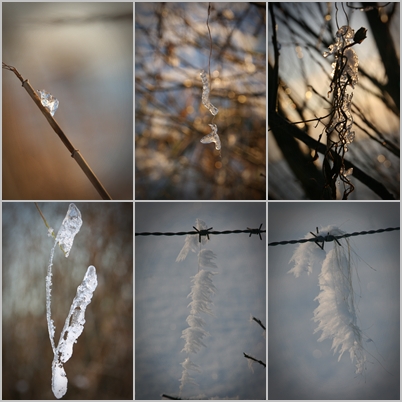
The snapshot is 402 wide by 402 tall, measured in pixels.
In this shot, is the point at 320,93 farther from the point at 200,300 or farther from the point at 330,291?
the point at 200,300

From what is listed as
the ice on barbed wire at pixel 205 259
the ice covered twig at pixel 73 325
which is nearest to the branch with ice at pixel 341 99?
the ice on barbed wire at pixel 205 259

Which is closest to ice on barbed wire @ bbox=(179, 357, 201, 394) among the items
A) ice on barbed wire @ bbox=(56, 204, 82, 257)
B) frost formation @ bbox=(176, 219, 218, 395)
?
frost formation @ bbox=(176, 219, 218, 395)

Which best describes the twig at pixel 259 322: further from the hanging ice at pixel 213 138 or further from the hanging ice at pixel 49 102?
the hanging ice at pixel 49 102

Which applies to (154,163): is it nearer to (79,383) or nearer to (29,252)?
(29,252)

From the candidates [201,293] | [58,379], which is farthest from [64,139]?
[58,379]

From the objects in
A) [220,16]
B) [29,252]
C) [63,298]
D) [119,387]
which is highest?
[220,16]

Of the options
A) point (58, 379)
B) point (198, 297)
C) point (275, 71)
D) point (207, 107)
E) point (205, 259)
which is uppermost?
point (275, 71)

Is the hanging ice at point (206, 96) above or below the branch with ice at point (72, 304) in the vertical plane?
above

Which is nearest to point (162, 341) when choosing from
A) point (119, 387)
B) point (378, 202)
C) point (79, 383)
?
point (119, 387)
